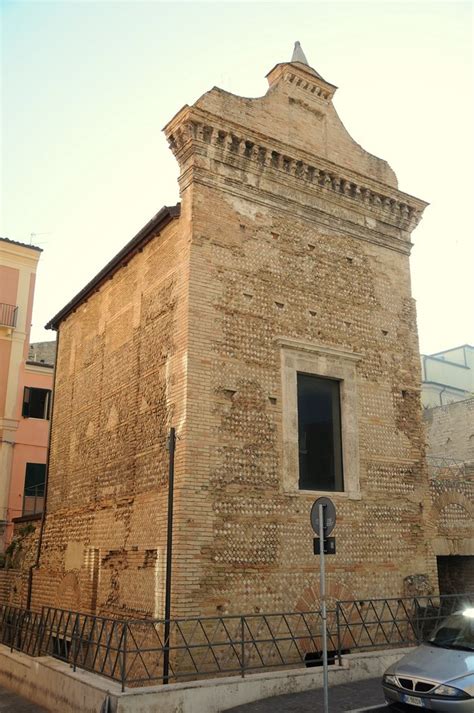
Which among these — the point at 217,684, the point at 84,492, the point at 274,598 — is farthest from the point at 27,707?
the point at 84,492

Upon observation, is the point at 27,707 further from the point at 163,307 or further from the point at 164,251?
the point at 164,251

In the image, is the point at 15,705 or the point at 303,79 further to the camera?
the point at 303,79

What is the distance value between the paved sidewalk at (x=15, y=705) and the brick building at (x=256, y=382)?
2212 millimetres

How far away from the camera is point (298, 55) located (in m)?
15.8

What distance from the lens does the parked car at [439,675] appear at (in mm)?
7516

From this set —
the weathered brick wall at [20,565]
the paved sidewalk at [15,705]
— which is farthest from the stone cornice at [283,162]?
the weathered brick wall at [20,565]

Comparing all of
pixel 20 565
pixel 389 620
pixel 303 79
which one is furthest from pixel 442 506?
pixel 20 565

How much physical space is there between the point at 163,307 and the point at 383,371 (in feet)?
16.8

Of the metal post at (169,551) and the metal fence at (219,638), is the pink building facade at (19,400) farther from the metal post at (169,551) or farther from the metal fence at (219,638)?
the metal post at (169,551)

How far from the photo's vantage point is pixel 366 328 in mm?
14469

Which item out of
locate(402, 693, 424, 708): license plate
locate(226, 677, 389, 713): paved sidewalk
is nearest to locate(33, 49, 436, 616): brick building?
locate(226, 677, 389, 713): paved sidewalk

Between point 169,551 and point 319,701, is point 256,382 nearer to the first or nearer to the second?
point 169,551

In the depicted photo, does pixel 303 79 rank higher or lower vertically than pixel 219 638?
higher

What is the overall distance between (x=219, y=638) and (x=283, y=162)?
9.51m
